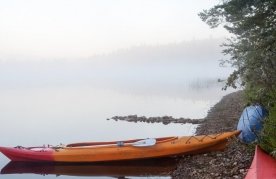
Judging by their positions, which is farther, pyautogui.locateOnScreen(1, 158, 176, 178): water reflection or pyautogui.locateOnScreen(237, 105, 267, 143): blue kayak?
pyautogui.locateOnScreen(1, 158, 176, 178): water reflection

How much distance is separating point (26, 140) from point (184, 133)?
1216cm

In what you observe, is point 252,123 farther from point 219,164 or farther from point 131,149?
point 131,149

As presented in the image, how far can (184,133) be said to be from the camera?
26141mm

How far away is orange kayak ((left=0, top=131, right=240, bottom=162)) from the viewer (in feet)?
49.5

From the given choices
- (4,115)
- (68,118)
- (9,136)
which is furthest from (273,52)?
(4,115)

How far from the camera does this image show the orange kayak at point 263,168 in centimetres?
734

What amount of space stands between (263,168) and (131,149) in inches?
348

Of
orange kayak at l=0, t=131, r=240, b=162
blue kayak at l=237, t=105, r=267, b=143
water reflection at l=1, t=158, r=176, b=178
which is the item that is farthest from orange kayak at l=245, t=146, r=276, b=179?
water reflection at l=1, t=158, r=176, b=178

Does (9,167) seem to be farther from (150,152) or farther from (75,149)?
(150,152)

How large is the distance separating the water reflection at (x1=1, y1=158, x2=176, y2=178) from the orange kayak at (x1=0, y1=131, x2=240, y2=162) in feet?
1.26

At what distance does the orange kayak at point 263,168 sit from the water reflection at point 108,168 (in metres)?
6.93

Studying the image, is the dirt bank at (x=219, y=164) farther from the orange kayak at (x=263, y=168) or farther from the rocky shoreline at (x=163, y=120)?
the rocky shoreline at (x=163, y=120)

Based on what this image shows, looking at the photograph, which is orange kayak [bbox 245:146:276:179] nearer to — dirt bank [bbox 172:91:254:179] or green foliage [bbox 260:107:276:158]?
green foliage [bbox 260:107:276:158]

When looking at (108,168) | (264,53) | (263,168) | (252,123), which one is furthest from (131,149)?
(263,168)
